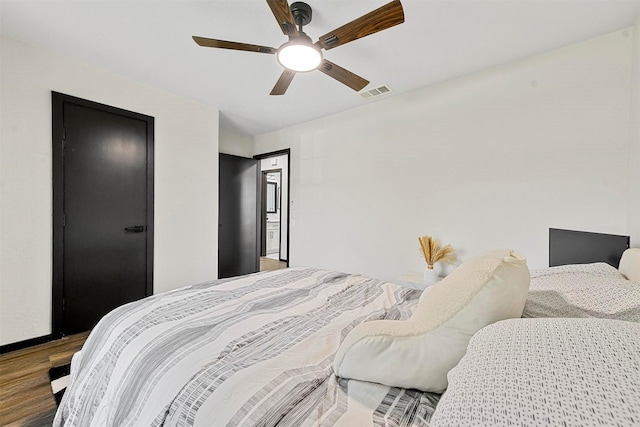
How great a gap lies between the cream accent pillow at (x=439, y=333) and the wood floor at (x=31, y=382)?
1.93 metres

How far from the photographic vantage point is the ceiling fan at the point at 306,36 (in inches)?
57.9

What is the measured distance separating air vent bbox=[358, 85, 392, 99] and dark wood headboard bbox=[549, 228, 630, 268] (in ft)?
6.73

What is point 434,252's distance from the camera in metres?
2.65

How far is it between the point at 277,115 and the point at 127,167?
196 centimetres

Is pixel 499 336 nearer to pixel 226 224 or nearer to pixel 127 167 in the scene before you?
pixel 127 167

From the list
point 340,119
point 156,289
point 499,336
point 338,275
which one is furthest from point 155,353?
point 340,119

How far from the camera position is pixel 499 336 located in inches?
21.3

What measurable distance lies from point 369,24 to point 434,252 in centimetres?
206

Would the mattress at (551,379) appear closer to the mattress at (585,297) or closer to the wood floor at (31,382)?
the mattress at (585,297)

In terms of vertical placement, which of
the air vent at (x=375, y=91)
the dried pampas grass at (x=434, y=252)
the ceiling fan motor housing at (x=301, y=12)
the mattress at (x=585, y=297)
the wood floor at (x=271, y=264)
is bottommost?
the wood floor at (x=271, y=264)

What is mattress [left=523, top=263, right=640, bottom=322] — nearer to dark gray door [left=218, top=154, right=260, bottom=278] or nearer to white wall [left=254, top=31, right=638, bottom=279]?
white wall [left=254, top=31, right=638, bottom=279]

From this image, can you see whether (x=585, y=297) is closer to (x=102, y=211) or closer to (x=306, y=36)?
(x=306, y=36)

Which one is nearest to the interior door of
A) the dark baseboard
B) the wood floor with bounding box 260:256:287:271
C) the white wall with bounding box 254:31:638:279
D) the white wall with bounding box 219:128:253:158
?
the dark baseboard

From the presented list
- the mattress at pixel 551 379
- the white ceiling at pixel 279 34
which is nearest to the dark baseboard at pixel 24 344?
the white ceiling at pixel 279 34
